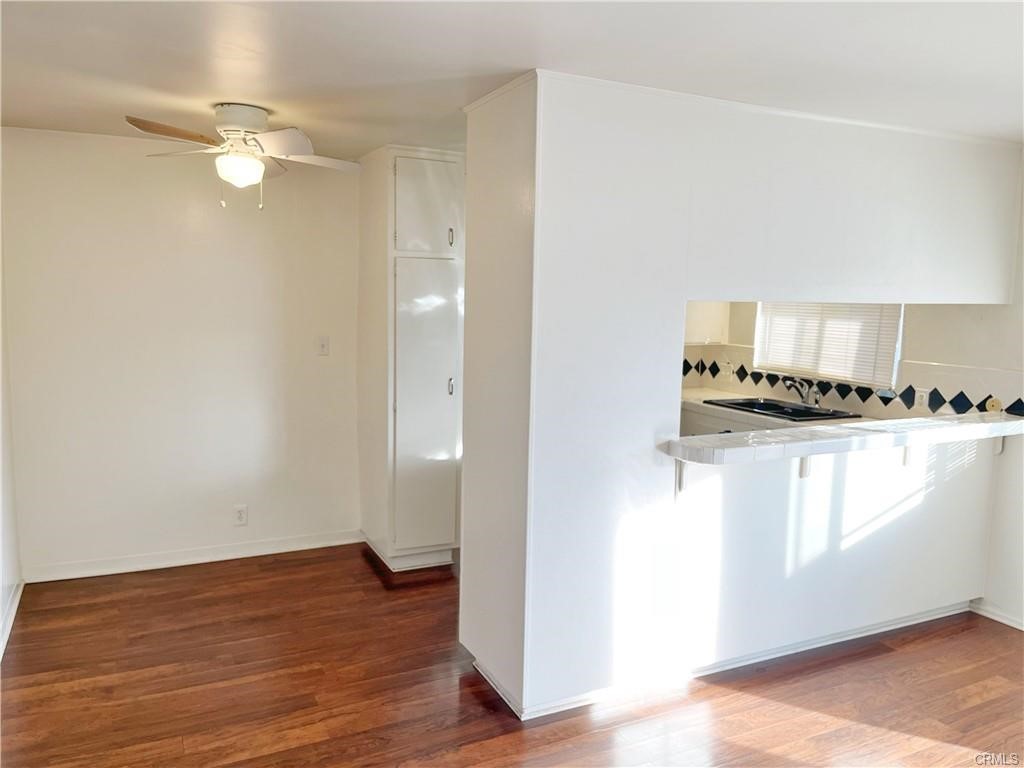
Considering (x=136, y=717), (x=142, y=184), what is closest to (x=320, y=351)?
(x=142, y=184)

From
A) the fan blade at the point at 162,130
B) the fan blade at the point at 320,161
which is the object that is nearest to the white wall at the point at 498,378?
the fan blade at the point at 320,161

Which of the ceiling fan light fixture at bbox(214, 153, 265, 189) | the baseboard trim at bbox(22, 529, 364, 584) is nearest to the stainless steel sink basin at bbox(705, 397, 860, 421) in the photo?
the baseboard trim at bbox(22, 529, 364, 584)

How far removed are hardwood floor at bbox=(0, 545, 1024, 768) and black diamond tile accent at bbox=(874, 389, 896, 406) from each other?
1.13 meters

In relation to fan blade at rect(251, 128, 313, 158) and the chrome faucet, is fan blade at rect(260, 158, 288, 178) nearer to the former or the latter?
fan blade at rect(251, 128, 313, 158)

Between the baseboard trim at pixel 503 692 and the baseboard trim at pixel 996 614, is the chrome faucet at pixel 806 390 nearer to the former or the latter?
the baseboard trim at pixel 996 614

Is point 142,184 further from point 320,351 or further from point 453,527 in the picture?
point 453,527

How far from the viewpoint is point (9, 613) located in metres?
3.45

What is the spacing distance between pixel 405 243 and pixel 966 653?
10.9 ft

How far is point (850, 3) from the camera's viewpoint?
189cm

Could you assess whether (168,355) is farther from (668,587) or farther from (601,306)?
(668,587)

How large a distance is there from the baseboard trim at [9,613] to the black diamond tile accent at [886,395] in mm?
4355

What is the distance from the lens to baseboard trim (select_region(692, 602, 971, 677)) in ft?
10.4

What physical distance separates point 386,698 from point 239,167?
2169 mm

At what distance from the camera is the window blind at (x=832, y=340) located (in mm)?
4172
